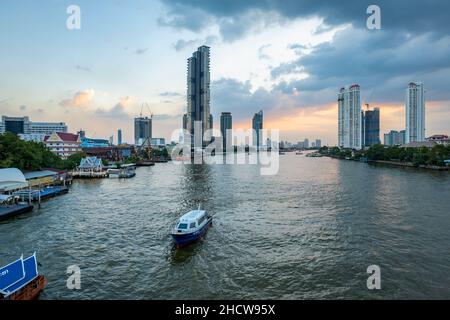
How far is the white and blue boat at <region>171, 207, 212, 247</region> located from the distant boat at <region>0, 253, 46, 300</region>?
8461 millimetres

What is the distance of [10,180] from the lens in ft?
111

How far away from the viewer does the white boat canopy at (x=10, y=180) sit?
3326 cm

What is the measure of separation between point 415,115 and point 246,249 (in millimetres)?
192188

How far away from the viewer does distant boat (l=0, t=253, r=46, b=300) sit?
13078 mm

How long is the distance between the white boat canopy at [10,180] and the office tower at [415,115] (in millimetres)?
193164

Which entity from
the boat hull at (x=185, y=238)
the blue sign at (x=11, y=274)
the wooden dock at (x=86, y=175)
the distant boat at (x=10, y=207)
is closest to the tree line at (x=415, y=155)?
the boat hull at (x=185, y=238)

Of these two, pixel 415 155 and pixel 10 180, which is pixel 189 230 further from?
pixel 415 155

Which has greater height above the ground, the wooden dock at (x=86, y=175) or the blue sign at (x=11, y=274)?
the wooden dock at (x=86, y=175)

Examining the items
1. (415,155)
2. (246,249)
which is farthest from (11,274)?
(415,155)

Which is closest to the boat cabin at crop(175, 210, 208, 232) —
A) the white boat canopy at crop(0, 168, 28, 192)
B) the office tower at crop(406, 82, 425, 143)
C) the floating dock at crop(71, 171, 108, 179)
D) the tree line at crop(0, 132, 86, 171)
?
the white boat canopy at crop(0, 168, 28, 192)

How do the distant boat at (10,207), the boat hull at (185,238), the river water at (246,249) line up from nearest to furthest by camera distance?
the river water at (246,249) < the boat hull at (185,238) < the distant boat at (10,207)

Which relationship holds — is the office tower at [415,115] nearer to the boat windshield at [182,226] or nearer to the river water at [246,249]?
the river water at [246,249]

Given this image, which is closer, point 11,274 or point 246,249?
point 11,274

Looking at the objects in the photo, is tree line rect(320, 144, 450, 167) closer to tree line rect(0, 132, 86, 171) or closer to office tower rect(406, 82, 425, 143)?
office tower rect(406, 82, 425, 143)
